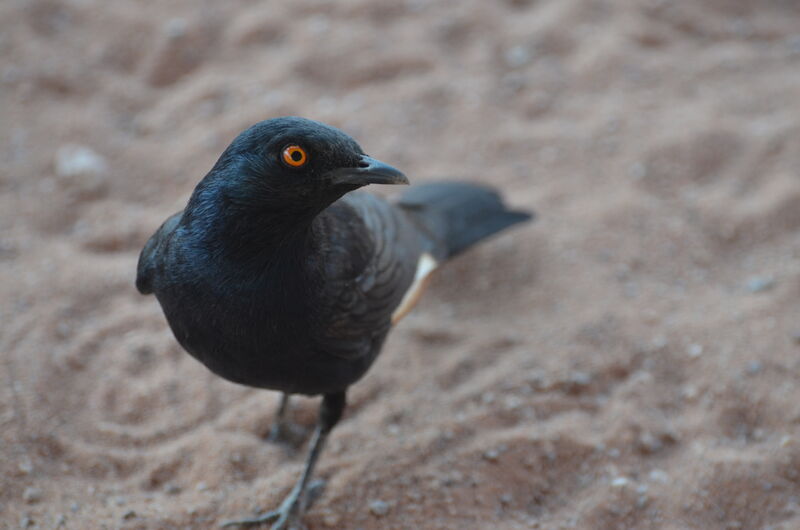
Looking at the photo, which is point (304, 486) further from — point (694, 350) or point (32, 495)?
point (694, 350)

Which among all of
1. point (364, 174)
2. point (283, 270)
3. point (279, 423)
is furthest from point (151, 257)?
point (279, 423)

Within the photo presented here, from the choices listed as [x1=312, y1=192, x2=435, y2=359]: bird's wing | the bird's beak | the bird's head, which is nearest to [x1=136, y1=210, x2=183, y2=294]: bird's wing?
the bird's head

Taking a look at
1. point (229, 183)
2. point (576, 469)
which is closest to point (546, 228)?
point (576, 469)

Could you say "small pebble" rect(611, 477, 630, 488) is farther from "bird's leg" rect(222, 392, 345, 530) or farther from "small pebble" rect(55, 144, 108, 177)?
"small pebble" rect(55, 144, 108, 177)

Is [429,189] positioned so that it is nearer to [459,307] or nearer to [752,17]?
[459,307]

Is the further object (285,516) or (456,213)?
(456,213)

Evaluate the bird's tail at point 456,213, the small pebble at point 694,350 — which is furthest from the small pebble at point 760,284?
the bird's tail at point 456,213

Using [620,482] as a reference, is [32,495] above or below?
above
